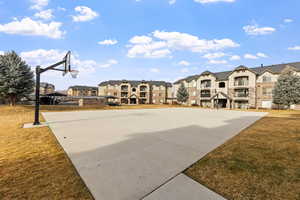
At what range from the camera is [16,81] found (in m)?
20.2

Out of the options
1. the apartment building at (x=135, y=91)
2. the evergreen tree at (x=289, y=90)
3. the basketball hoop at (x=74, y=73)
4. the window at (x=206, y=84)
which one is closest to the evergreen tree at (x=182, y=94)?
the window at (x=206, y=84)

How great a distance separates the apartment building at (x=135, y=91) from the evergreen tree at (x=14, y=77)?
36658 mm

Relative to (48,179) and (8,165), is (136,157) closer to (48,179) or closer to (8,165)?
(48,179)

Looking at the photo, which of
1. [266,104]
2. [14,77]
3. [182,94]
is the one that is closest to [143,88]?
[182,94]

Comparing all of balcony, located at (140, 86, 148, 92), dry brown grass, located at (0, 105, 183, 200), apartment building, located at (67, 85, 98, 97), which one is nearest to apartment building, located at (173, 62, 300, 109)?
balcony, located at (140, 86, 148, 92)

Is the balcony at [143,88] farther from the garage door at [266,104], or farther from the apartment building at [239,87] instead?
the garage door at [266,104]

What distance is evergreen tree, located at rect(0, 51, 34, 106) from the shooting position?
19.9 meters

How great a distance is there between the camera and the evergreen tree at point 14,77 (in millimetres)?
19891

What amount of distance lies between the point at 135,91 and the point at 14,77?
42190 millimetres

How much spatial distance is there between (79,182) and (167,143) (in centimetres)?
372

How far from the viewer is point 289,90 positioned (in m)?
20.9

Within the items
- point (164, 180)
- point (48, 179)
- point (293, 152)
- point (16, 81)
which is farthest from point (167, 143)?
point (16, 81)

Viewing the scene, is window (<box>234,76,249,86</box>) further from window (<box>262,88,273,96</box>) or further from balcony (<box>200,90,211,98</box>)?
balcony (<box>200,90,211,98</box>)

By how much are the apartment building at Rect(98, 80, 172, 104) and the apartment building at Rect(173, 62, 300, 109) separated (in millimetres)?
19344
